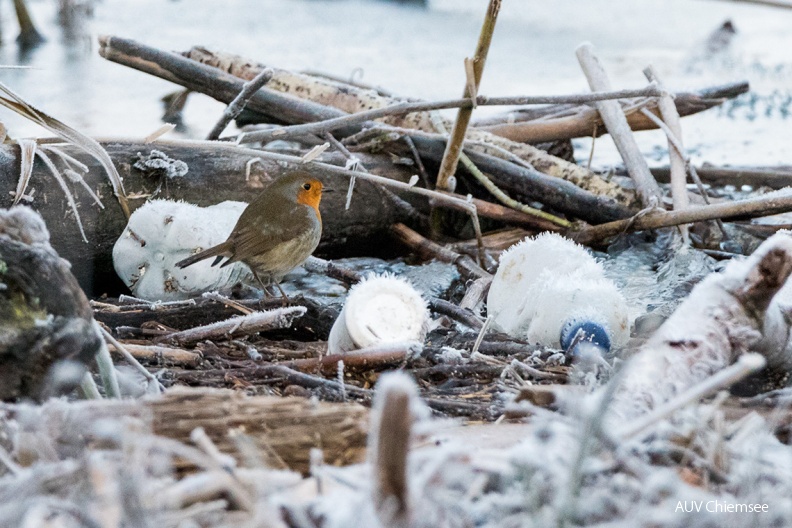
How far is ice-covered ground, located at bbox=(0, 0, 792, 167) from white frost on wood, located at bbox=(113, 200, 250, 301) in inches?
92.5

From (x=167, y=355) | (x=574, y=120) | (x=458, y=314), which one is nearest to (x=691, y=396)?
(x=167, y=355)

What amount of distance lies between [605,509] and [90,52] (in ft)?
27.6

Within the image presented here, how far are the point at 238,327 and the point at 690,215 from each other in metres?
1.82

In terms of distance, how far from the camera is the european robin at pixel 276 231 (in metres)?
3.37

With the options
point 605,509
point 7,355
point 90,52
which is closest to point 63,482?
point 7,355

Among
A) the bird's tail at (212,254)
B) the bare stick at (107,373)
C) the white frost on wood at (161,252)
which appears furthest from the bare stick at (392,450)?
the white frost on wood at (161,252)

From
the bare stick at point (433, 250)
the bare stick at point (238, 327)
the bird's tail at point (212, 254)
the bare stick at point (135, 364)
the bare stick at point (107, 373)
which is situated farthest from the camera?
the bare stick at point (433, 250)

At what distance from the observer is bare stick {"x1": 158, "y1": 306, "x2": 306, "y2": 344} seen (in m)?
2.60

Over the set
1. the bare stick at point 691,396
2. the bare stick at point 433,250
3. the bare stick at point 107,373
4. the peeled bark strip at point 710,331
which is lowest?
the bare stick at point 433,250

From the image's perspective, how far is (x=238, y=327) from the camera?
262cm

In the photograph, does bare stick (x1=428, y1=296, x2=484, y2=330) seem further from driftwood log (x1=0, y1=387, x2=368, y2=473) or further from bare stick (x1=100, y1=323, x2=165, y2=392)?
driftwood log (x1=0, y1=387, x2=368, y2=473)

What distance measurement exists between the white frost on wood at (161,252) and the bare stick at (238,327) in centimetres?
77

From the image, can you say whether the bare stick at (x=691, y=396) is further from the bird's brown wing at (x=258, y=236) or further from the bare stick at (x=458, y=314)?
the bird's brown wing at (x=258, y=236)

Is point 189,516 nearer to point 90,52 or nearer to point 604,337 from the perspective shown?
point 604,337
